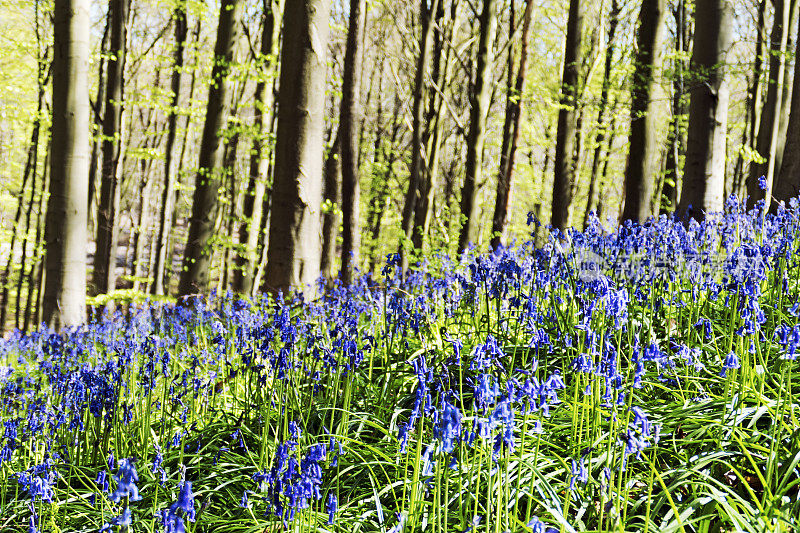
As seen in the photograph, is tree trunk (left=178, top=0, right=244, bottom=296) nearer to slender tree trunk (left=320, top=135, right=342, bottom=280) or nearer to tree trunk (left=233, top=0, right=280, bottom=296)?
tree trunk (left=233, top=0, right=280, bottom=296)

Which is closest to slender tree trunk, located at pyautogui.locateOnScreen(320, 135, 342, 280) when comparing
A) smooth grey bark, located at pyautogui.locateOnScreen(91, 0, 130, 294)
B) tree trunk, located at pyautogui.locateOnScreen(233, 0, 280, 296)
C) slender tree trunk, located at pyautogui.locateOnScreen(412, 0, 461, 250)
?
tree trunk, located at pyautogui.locateOnScreen(233, 0, 280, 296)

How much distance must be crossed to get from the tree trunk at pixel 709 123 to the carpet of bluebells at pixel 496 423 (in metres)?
1.28

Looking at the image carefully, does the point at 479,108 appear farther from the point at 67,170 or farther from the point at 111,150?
the point at 111,150

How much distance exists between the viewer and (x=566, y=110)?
36.4ft

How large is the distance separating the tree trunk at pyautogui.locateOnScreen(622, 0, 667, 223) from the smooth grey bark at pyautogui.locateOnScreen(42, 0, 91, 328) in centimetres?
653

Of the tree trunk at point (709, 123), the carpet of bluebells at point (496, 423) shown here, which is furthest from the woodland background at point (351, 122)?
the carpet of bluebells at point (496, 423)

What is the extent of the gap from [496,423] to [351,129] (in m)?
8.70

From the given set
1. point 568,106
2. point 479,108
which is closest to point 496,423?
point 568,106

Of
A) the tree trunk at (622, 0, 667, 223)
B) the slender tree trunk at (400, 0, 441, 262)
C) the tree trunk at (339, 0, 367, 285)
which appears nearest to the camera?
the tree trunk at (622, 0, 667, 223)

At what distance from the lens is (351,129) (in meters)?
10.0

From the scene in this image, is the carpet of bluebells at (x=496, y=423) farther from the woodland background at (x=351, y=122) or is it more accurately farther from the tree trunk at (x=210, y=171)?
the tree trunk at (x=210, y=171)

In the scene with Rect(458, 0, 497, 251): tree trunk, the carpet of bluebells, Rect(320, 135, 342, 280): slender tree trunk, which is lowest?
the carpet of bluebells

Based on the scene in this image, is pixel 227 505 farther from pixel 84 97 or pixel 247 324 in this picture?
pixel 84 97

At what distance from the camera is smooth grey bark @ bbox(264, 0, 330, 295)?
20.1ft
